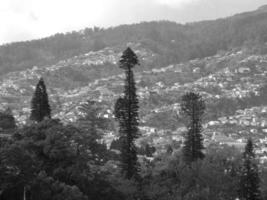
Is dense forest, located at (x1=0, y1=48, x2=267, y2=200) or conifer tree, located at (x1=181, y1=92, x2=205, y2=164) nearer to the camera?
dense forest, located at (x1=0, y1=48, x2=267, y2=200)

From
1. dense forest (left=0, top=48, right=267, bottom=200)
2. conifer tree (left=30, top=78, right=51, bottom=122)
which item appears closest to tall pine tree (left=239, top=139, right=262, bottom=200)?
dense forest (left=0, top=48, right=267, bottom=200)

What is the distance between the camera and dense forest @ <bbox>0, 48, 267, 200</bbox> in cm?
4334

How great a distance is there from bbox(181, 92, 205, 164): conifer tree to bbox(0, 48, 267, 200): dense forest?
0.27 feet

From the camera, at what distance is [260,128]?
A: 144m

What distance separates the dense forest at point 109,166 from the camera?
43.3m

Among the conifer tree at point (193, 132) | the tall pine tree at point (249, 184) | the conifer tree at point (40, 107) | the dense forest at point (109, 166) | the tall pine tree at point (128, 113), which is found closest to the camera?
the dense forest at point (109, 166)

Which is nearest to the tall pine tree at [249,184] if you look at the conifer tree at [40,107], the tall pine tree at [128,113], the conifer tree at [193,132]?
the tall pine tree at [128,113]

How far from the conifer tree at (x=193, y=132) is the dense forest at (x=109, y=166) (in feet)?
0.27

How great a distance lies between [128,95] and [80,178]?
55.5 feet

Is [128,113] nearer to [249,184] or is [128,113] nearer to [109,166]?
[109,166]

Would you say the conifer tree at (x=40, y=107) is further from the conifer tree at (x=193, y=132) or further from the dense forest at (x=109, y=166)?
the conifer tree at (x=193, y=132)

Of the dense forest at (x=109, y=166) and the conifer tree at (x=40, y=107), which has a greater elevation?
the conifer tree at (x=40, y=107)

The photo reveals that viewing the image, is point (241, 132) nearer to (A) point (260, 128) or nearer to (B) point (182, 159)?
(A) point (260, 128)

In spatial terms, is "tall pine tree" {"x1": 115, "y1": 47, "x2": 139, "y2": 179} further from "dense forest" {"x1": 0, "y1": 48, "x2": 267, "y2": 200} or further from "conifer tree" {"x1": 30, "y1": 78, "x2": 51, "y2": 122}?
"conifer tree" {"x1": 30, "y1": 78, "x2": 51, "y2": 122}
